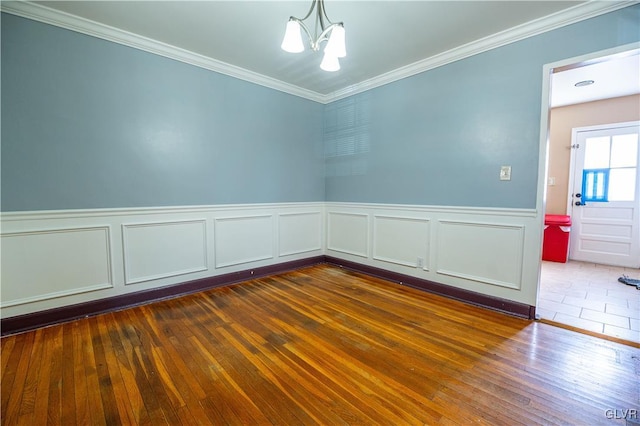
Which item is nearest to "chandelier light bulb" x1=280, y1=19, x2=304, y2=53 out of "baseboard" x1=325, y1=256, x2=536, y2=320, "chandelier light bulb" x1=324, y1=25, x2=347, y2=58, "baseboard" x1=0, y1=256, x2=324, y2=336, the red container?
"chandelier light bulb" x1=324, y1=25, x2=347, y2=58

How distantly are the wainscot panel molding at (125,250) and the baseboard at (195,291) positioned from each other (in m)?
0.03

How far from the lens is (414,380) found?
66.9 inches

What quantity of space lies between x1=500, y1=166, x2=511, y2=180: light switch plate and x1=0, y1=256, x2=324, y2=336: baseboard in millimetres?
2882

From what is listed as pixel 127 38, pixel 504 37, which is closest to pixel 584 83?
pixel 504 37

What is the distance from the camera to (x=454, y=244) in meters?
3.02

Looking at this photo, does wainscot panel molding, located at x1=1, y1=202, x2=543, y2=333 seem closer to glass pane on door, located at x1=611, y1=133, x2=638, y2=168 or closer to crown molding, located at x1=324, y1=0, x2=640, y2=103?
crown molding, located at x1=324, y1=0, x2=640, y2=103

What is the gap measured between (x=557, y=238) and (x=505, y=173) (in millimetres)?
2835

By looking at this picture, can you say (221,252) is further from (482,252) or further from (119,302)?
(482,252)

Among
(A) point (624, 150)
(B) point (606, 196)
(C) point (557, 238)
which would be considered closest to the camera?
(A) point (624, 150)

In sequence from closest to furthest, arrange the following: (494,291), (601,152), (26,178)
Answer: (26,178), (494,291), (601,152)

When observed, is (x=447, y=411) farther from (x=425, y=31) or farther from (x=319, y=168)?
(x=319, y=168)

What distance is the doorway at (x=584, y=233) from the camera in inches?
94.4

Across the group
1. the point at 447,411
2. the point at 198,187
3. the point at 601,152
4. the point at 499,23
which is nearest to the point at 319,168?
the point at 198,187

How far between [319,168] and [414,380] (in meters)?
3.26
